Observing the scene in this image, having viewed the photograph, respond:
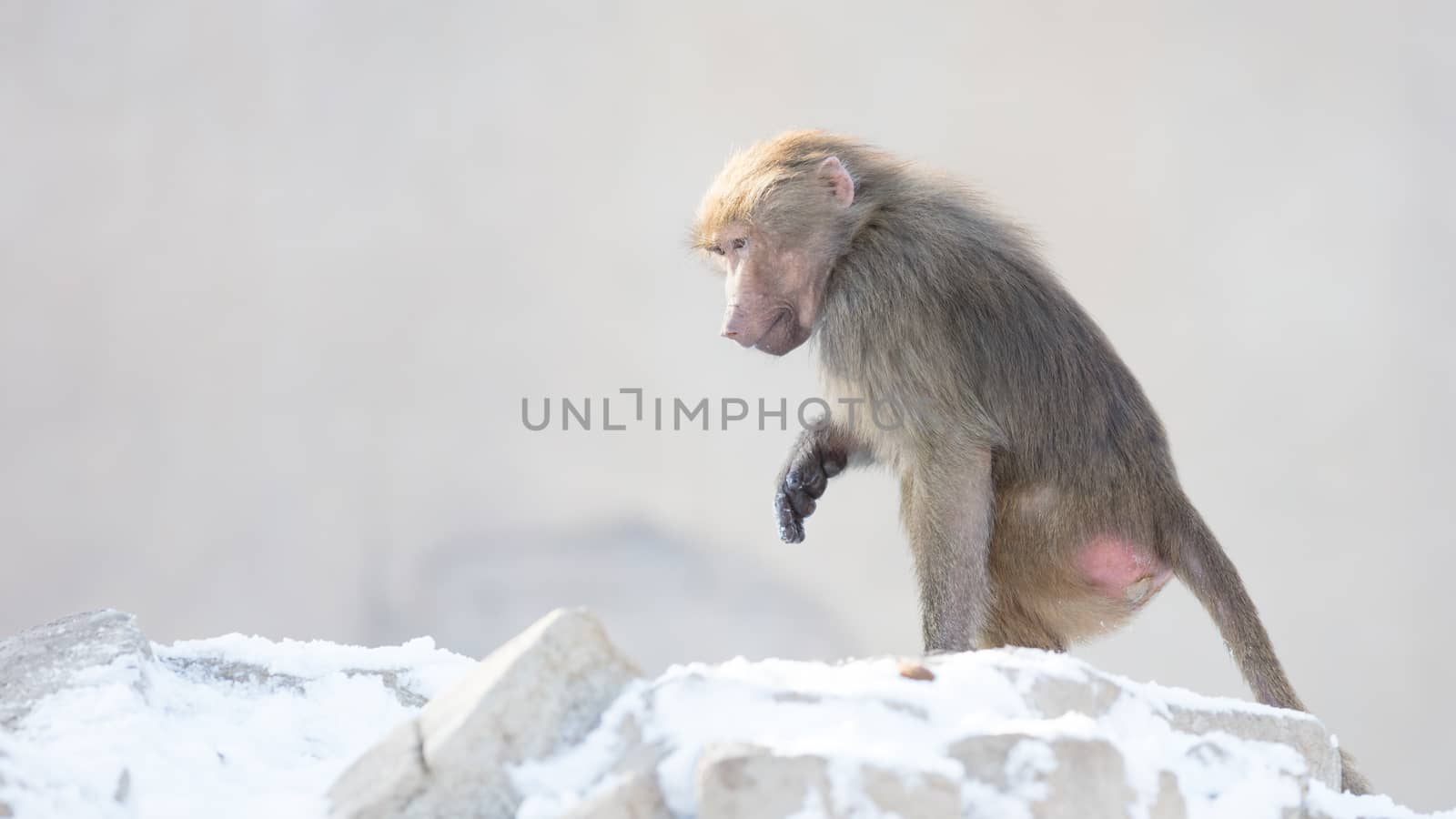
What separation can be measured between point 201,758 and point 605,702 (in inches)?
27.8

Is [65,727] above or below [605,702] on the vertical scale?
below

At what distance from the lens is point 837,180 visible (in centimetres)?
325

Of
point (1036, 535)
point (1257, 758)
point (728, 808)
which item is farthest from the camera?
point (1036, 535)

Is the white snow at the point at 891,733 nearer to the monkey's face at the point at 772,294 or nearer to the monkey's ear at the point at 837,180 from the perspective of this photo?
the monkey's face at the point at 772,294

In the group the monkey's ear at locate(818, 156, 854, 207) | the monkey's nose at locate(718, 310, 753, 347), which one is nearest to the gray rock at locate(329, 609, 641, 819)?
the monkey's nose at locate(718, 310, 753, 347)

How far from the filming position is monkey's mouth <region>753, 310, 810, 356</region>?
3.24 m

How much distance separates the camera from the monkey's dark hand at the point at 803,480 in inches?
138

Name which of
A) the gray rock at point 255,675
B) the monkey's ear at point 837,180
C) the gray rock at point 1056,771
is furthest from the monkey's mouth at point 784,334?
the gray rock at point 1056,771

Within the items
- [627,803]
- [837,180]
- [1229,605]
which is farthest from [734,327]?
[627,803]

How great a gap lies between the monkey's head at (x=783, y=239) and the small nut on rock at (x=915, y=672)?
1.36m

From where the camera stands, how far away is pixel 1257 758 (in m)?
2.07

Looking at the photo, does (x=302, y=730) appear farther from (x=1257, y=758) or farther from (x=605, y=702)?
(x=1257, y=758)

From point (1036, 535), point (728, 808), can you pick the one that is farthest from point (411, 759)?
point (1036, 535)

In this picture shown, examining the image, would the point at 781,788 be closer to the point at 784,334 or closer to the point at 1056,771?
the point at 1056,771
